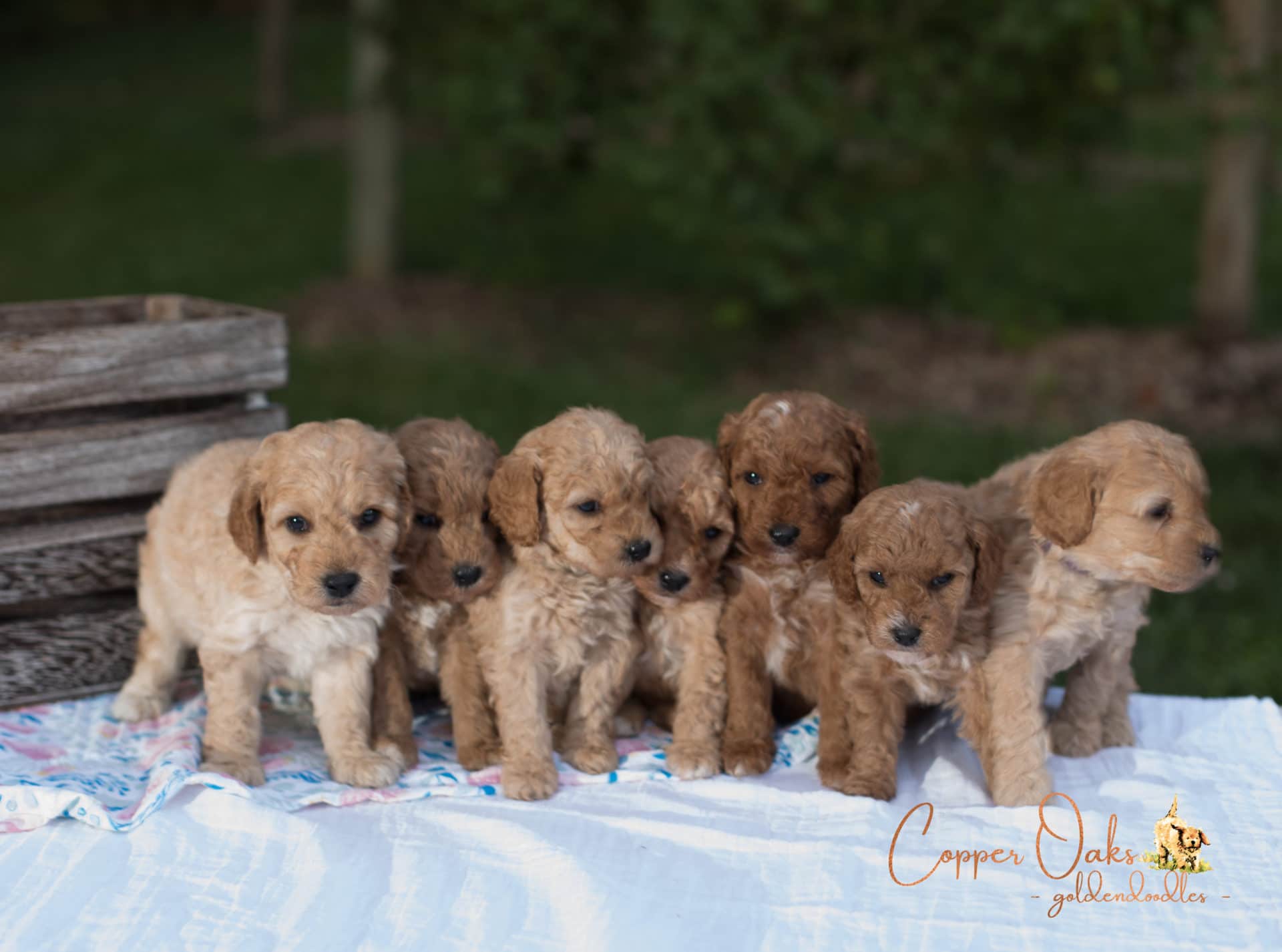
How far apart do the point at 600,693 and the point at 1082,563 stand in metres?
1.60

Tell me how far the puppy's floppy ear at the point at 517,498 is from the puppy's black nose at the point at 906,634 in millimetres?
1133

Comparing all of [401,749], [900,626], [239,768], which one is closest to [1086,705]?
[900,626]

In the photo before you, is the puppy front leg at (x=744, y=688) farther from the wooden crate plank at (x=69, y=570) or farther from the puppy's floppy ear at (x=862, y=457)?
the wooden crate plank at (x=69, y=570)

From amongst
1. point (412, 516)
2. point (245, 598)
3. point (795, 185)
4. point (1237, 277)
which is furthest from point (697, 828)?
point (1237, 277)

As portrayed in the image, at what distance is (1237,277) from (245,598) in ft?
31.9

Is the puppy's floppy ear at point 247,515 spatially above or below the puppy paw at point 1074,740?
above

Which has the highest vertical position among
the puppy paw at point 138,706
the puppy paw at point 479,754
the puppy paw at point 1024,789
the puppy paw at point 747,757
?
the puppy paw at point 1024,789

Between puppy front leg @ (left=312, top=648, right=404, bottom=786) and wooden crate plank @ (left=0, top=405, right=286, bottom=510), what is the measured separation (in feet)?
3.87

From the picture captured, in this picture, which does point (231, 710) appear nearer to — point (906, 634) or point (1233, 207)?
point (906, 634)

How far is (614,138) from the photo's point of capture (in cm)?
973

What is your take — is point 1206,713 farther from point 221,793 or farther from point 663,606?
point 221,793

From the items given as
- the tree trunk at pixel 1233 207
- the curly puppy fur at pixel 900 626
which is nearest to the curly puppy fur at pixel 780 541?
the curly puppy fur at pixel 900 626

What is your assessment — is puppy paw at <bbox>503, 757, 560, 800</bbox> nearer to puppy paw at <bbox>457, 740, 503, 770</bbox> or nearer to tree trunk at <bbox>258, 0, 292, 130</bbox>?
puppy paw at <bbox>457, 740, 503, 770</bbox>

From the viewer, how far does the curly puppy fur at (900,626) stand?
146 inches
